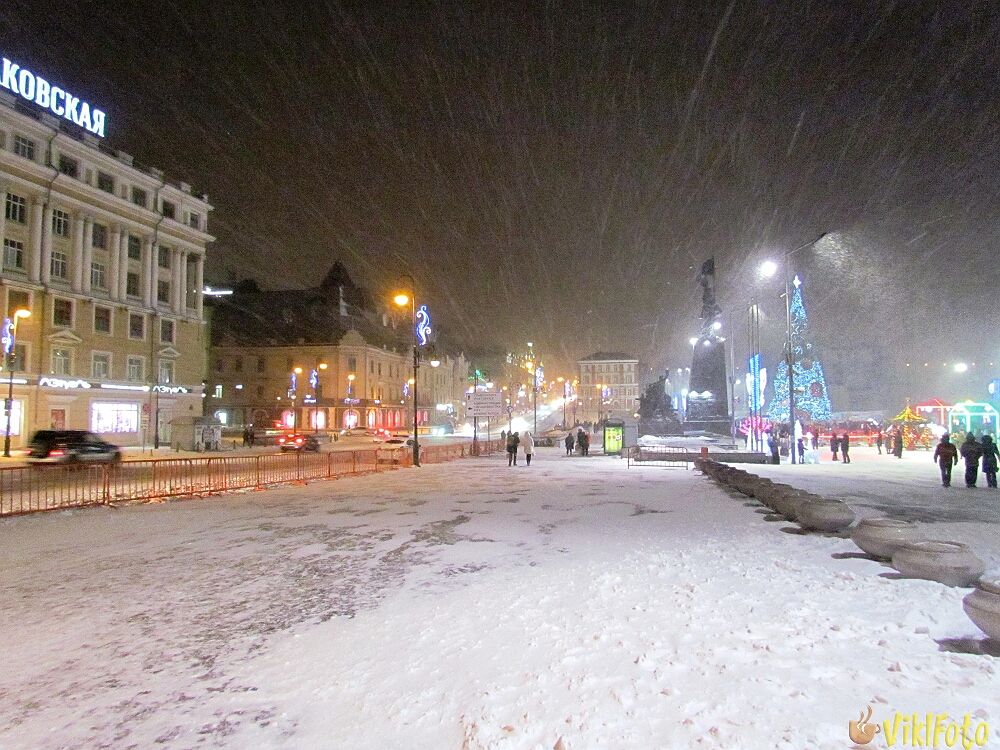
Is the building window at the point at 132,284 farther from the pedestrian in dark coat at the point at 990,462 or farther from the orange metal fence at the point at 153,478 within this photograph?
the pedestrian in dark coat at the point at 990,462

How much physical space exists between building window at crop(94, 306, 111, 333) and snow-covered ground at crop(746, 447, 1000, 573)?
43.8m

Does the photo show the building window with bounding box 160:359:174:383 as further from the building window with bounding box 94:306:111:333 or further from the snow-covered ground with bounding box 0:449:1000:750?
the snow-covered ground with bounding box 0:449:1000:750

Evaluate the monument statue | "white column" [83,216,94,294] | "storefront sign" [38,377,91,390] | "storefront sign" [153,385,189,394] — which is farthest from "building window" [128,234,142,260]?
the monument statue

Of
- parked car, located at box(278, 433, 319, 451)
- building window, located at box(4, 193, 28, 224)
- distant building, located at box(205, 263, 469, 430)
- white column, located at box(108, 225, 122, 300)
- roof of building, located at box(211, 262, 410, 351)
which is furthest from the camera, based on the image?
roof of building, located at box(211, 262, 410, 351)

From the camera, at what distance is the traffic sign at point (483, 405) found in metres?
33.6

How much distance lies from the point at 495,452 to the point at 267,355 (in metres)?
47.7

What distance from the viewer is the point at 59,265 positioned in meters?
42.9

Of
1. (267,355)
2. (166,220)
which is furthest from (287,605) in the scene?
(267,355)

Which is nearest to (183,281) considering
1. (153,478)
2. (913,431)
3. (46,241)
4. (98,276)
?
(98,276)

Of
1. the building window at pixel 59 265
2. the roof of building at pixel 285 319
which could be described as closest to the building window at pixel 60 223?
the building window at pixel 59 265

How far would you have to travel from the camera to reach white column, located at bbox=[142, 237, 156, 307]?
49.5 m

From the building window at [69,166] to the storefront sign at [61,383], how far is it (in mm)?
13497

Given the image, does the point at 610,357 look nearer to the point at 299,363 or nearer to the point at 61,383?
the point at 299,363

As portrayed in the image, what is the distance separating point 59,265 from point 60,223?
2891 millimetres
